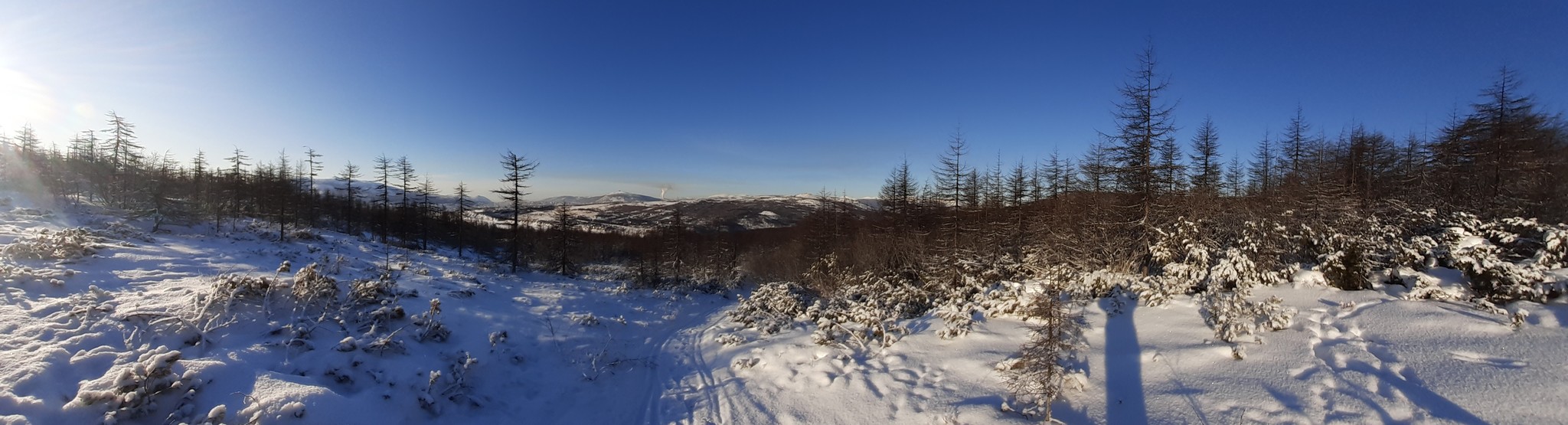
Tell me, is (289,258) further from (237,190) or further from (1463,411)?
(1463,411)

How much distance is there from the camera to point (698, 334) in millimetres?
13859

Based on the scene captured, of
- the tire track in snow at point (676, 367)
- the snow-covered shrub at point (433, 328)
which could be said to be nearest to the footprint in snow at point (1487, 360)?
the tire track in snow at point (676, 367)

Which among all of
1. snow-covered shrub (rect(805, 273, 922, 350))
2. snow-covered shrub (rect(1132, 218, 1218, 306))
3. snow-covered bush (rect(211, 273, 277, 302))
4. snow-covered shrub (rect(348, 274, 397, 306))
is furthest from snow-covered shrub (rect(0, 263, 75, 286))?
snow-covered shrub (rect(1132, 218, 1218, 306))

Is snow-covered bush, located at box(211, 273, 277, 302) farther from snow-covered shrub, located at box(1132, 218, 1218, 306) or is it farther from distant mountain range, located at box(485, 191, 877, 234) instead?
distant mountain range, located at box(485, 191, 877, 234)

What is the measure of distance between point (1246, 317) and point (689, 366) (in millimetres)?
9289

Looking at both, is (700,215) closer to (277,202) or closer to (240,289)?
(277,202)

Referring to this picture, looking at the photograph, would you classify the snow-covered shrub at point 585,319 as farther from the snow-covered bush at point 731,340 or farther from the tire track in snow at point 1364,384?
the tire track in snow at point 1364,384

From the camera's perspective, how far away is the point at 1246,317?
6.32 m

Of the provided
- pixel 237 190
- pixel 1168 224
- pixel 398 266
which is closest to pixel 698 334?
pixel 1168 224

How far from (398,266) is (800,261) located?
74.1 ft

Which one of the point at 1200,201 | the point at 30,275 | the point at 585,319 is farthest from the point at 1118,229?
the point at 30,275

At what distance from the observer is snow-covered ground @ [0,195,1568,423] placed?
4836 mm

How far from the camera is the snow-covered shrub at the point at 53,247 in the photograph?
9.84 m

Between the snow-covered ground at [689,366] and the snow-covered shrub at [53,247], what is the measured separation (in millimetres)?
43
